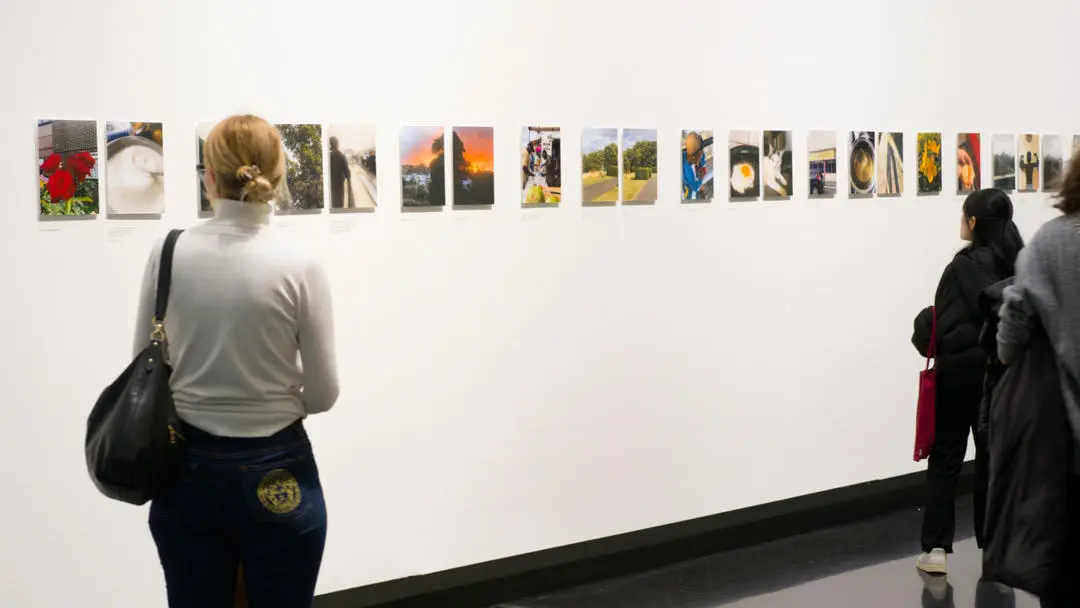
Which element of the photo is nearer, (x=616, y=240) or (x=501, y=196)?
(x=501, y=196)

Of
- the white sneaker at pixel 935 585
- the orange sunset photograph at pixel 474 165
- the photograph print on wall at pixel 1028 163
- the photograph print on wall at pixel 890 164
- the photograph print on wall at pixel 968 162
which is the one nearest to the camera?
the orange sunset photograph at pixel 474 165

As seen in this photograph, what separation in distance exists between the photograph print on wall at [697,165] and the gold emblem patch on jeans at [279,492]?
3.86 m

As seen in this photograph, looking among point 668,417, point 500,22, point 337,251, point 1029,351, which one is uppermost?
point 500,22

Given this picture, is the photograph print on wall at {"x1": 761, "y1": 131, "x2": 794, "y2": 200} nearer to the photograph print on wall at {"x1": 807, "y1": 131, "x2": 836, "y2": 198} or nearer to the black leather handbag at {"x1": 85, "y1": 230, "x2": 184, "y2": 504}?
the photograph print on wall at {"x1": 807, "y1": 131, "x2": 836, "y2": 198}

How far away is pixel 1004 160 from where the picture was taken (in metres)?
8.23

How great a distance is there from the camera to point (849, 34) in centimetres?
725

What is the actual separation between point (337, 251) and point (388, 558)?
1523mm

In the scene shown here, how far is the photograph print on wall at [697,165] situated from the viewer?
6.53m

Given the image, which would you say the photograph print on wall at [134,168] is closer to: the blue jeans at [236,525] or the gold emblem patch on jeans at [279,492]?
the blue jeans at [236,525]

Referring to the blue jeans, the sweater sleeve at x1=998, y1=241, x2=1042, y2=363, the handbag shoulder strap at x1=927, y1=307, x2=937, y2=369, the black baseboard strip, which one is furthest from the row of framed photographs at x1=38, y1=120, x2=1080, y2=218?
the black baseboard strip

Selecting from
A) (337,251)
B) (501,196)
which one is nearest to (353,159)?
(337,251)

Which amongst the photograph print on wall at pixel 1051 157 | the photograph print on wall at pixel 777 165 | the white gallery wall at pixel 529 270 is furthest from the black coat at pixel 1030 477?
the photograph print on wall at pixel 1051 157

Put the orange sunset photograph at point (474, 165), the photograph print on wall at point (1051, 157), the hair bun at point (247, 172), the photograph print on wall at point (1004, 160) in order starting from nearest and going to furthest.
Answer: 1. the hair bun at point (247, 172)
2. the orange sunset photograph at point (474, 165)
3. the photograph print on wall at point (1004, 160)
4. the photograph print on wall at point (1051, 157)

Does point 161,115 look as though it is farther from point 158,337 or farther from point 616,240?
point 616,240
